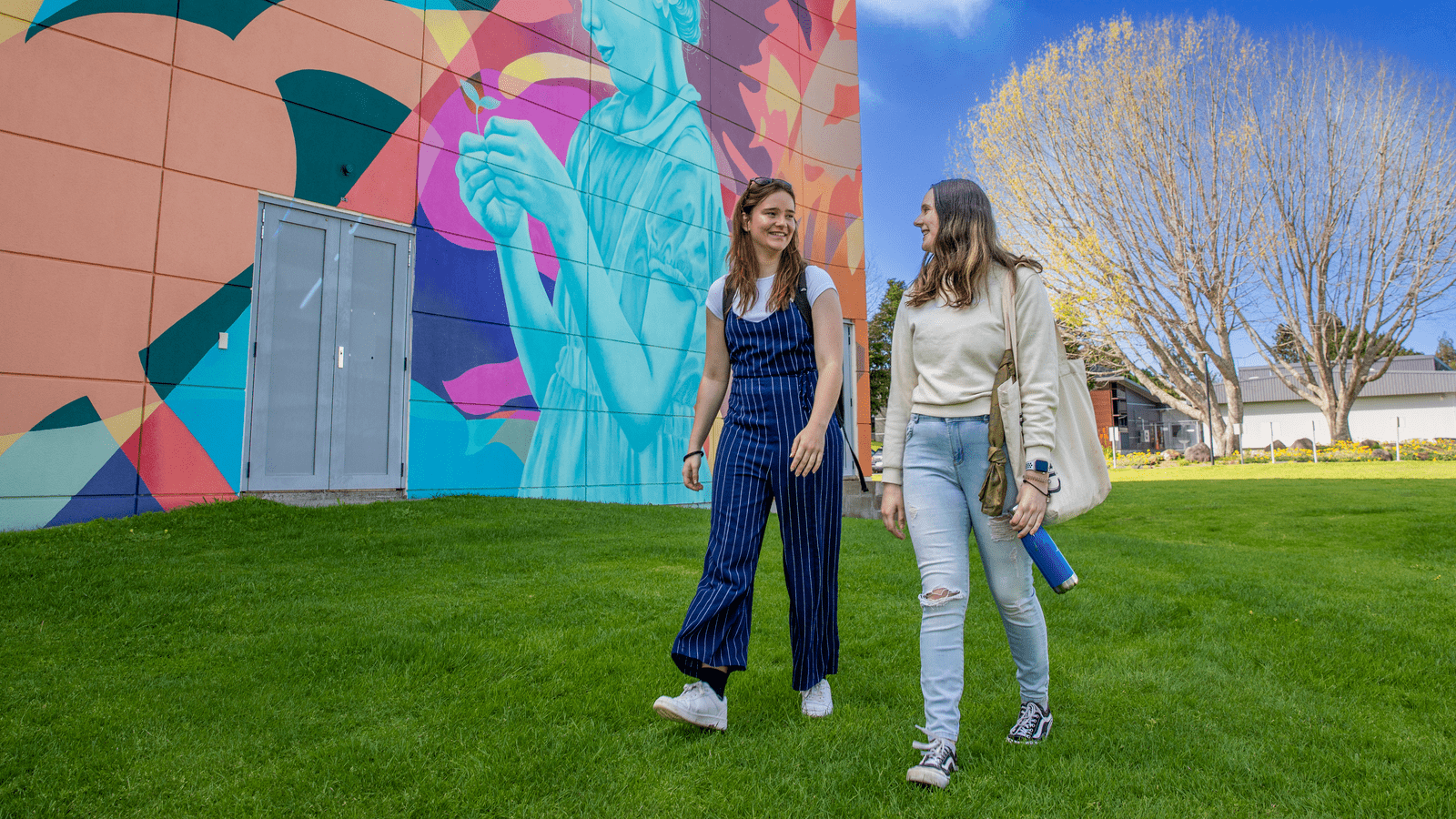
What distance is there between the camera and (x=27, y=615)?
4.07 metres

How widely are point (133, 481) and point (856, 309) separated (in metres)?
11.8

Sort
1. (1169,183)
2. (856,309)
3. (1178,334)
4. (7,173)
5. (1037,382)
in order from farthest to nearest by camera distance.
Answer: (1178,334)
(1169,183)
(856,309)
(7,173)
(1037,382)

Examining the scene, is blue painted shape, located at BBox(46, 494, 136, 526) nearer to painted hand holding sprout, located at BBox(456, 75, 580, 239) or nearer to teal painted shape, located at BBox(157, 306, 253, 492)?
teal painted shape, located at BBox(157, 306, 253, 492)

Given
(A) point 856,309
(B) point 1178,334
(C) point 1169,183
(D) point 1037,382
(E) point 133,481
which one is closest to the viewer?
(D) point 1037,382

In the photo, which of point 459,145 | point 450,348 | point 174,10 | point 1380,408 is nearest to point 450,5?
point 459,145

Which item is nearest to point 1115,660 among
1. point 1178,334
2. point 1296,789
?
point 1296,789

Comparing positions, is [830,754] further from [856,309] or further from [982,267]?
[856,309]

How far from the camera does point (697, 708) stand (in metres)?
2.63

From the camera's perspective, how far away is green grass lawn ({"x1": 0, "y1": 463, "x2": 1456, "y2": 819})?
7.22 feet

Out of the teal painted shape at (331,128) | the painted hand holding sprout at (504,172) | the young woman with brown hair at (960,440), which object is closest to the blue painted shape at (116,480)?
the teal painted shape at (331,128)

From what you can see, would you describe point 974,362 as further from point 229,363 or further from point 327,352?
point 327,352

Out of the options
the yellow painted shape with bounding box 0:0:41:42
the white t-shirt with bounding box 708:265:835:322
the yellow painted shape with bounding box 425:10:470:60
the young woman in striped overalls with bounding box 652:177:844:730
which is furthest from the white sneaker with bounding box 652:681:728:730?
the yellow painted shape with bounding box 425:10:470:60

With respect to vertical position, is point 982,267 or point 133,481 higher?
point 982,267

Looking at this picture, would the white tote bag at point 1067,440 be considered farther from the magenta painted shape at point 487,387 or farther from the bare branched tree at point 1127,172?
the bare branched tree at point 1127,172
